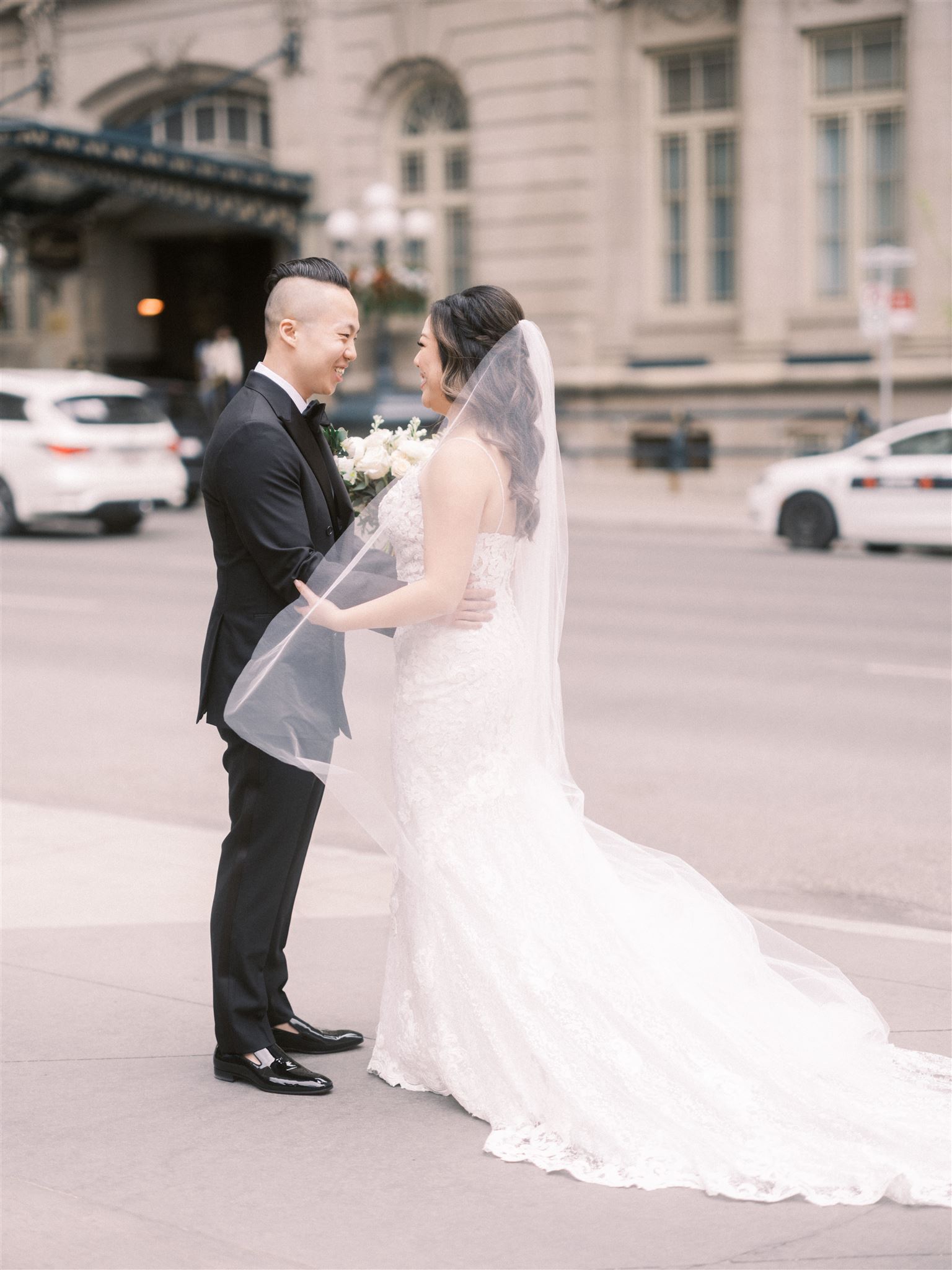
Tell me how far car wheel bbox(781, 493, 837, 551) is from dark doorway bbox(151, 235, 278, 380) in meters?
19.5

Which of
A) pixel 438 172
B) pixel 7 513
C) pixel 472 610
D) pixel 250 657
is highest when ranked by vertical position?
pixel 438 172

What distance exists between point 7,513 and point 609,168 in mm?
12630

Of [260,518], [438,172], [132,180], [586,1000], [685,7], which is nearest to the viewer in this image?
[586,1000]

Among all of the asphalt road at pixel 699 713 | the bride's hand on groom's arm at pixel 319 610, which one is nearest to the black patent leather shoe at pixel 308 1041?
the bride's hand on groom's arm at pixel 319 610

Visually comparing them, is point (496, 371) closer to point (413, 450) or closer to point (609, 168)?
point (413, 450)

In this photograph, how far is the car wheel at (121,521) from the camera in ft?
66.3

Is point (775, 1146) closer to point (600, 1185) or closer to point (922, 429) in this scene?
point (600, 1185)

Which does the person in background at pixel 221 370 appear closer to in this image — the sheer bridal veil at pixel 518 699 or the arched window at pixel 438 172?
the arched window at pixel 438 172

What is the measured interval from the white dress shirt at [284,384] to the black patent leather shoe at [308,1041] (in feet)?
5.35

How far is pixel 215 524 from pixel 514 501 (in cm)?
76

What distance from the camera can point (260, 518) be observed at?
4188 millimetres

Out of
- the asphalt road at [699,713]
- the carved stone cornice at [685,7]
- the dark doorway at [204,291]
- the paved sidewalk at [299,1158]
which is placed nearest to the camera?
the paved sidewalk at [299,1158]

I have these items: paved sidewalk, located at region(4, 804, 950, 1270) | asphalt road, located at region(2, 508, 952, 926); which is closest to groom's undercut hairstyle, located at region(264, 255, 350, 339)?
paved sidewalk, located at region(4, 804, 950, 1270)

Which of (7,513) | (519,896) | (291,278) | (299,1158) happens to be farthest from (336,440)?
(7,513)
